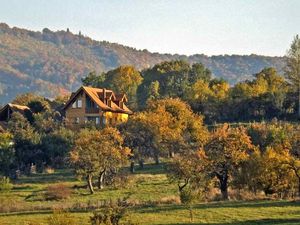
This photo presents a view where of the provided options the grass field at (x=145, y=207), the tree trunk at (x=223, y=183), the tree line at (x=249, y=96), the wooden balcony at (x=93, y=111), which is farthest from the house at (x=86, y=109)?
the tree trunk at (x=223, y=183)

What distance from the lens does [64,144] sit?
243 feet

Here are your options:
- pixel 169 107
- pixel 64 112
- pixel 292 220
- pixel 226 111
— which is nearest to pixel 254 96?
pixel 226 111

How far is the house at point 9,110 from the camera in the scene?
303 ft

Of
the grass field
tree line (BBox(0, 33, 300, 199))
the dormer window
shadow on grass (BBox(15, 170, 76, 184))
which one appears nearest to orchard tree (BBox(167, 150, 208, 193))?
tree line (BBox(0, 33, 300, 199))

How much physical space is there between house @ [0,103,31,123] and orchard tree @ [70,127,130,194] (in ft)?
110

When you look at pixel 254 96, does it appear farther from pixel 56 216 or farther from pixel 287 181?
pixel 56 216

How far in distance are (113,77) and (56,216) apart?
328ft

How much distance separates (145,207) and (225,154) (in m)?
10.8

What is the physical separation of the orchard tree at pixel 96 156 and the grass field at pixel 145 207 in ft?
6.27

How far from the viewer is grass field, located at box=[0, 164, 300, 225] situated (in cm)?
4078

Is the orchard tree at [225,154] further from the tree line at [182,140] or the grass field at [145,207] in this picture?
the grass field at [145,207]

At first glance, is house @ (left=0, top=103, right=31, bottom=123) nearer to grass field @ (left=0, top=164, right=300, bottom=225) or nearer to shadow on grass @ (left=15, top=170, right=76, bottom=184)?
shadow on grass @ (left=15, top=170, right=76, bottom=184)

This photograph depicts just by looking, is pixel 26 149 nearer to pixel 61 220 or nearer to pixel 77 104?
pixel 77 104

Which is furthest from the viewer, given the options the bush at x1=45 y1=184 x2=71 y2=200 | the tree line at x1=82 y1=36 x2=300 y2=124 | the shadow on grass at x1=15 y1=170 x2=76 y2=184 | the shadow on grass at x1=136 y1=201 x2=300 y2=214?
the tree line at x1=82 y1=36 x2=300 y2=124
